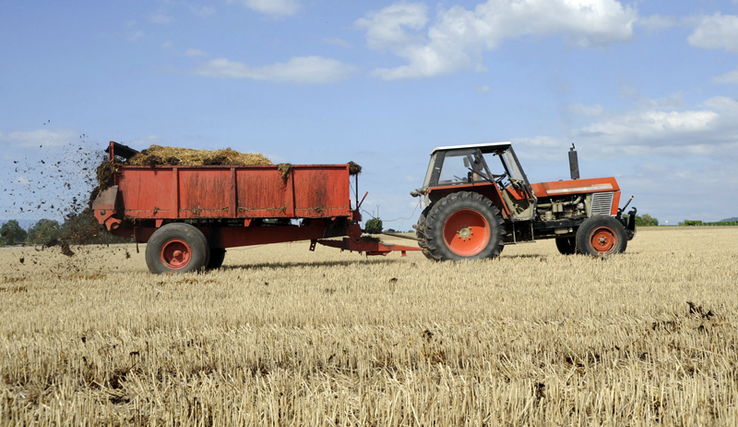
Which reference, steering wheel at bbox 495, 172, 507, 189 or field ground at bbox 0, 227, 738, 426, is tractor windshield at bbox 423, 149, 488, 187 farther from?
field ground at bbox 0, 227, 738, 426

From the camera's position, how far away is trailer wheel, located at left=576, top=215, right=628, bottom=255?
32.6 feet

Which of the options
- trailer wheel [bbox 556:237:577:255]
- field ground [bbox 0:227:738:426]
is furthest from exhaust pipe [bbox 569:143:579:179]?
field ground [bbox 0:227:738:426]

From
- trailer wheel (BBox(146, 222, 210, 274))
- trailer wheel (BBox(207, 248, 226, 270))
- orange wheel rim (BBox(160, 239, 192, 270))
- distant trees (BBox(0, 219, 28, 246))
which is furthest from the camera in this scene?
distant trees (BBox(0, 219, 28, 246))

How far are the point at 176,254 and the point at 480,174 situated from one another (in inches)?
216

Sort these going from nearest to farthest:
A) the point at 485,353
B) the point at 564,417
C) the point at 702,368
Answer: the point at 564,417 < the point at 702,368 < the point at 485,353

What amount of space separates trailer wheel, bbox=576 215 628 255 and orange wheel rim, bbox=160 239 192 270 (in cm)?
703

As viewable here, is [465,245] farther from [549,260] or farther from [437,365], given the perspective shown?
[437,365]

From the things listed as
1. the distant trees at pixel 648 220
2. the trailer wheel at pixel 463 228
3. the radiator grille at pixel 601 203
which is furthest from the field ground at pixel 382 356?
the distant trees at pixel 648 220

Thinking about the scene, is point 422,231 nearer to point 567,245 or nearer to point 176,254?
point 567,245

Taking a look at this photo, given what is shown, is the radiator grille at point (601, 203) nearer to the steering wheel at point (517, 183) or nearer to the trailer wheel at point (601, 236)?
the trailer wheel at point (601, 236)

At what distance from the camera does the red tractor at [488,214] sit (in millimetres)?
9320

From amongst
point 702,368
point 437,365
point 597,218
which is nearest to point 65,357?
point 437,365

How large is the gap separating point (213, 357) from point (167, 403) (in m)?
0.87

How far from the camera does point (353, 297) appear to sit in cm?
572
